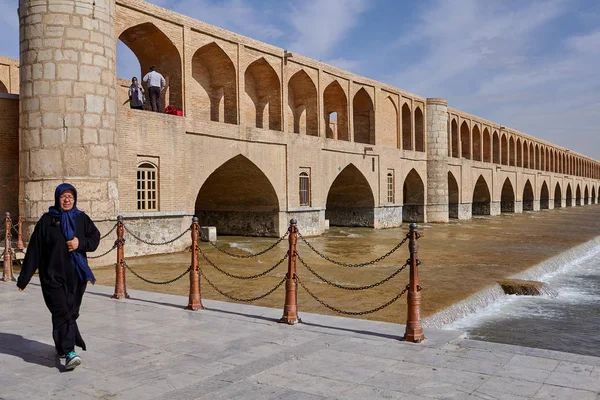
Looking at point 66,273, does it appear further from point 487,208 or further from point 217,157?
point 487,208

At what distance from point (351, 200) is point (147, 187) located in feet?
38.5

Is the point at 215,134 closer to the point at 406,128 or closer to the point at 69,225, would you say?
the point at 69,225

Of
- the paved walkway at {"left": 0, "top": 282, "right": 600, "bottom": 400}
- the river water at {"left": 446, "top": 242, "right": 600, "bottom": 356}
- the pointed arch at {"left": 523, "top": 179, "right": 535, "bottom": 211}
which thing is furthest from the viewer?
the pointed arch at {"left": 523, "top": 179, "right": 535, "bottom": 211}

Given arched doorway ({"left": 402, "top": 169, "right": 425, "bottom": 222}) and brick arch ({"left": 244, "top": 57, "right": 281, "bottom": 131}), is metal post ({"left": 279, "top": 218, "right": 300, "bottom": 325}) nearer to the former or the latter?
brick arch ({"left": 244, "top": 57, "right": 281, "bottom": 131})

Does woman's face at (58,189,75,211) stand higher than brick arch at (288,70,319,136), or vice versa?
brick arch at (288,70,319,136)

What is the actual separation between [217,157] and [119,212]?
389 cm

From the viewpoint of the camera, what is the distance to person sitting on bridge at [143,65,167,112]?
556 inches

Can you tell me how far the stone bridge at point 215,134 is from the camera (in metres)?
11.2

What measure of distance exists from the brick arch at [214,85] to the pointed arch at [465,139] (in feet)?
65.8

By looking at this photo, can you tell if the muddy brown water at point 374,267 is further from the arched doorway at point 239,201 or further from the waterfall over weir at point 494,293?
the arched doorway at point 239,201

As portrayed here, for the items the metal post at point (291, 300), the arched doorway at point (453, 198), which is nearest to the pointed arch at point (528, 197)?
the arched doorway at point (453, 198)

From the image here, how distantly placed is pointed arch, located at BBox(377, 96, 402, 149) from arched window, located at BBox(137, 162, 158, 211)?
12.2 metres

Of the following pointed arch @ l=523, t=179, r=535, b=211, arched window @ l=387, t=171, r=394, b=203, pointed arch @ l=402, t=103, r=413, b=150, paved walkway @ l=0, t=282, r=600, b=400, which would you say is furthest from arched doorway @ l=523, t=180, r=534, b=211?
paved walkway @ l=0, t=282, r=600, b=400

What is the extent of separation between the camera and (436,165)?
26969mm
